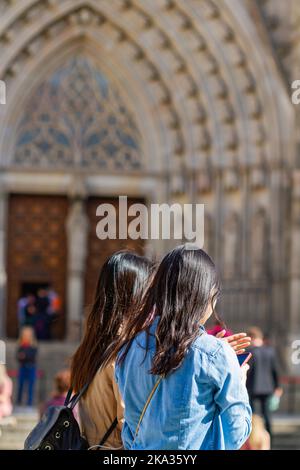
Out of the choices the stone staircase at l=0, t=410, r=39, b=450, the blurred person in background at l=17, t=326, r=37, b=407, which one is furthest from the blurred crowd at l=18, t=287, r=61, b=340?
the stone staircase at l=0, t=410, r=39, b=450

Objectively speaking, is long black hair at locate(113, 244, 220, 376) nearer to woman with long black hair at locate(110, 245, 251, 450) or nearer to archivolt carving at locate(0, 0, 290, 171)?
woman with long black hair at locate(110, 245, 251, 450)

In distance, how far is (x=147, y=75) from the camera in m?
17.1

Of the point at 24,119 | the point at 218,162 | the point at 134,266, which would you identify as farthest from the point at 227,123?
the point at 134,266

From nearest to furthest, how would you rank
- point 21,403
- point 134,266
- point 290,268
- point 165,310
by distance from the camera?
point 165,310
point 134,266
point 21,403
point 290,268

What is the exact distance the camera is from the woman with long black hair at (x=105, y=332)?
13.5 ft

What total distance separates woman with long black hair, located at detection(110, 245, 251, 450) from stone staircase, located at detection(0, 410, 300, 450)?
8641 millimetres

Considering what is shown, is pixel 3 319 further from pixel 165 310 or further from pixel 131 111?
pixel 165 310

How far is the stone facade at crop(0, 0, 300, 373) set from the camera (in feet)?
54.3

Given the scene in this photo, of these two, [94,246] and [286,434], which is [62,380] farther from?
[94,246]

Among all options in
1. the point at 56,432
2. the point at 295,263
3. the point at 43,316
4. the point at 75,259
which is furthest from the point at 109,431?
the point at 75,259

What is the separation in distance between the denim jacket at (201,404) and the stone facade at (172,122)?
42.0 ft

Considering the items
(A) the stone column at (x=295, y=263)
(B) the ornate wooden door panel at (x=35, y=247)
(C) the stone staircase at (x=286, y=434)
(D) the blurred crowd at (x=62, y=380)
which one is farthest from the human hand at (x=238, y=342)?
(B) the ornate wooden door panel at (x=35, y=247)

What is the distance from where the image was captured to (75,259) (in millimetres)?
17078

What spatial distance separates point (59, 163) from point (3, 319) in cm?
255
